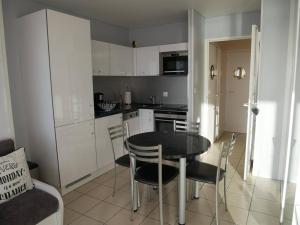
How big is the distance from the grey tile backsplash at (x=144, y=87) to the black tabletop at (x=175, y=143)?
1837 mm

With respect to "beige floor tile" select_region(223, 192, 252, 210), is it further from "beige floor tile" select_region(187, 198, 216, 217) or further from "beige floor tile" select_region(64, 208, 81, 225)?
"beige floor tile" select_region(64, 208, 81, 225)

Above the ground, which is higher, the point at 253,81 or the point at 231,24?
the point at 231,24

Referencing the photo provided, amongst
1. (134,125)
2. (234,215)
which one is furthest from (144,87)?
(234,215)

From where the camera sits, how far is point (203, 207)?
97.0 inches

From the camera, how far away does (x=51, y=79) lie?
8.30 ft

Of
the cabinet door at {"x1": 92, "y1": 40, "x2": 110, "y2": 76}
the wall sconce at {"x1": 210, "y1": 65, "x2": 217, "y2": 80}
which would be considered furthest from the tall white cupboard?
the wall sconce at {"x1": 210, "y1": 65, "x2": 217, "y2": 80}

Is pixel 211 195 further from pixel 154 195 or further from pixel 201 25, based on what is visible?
pixel 201 25

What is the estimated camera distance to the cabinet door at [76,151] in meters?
2.72

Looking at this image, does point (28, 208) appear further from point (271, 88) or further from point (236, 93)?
point (236, 93)

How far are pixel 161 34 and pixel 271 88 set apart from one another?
2.41m

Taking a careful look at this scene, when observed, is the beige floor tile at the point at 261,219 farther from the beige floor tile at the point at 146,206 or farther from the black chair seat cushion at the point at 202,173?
the beige floor tile at the point at 146,206

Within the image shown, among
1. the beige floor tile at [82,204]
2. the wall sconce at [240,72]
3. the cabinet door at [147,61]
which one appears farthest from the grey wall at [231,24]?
the beige floor tile at [82,204]

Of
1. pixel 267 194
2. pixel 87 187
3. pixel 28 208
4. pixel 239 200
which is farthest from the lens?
pixel 87 187

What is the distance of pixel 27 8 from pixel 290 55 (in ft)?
11.2
